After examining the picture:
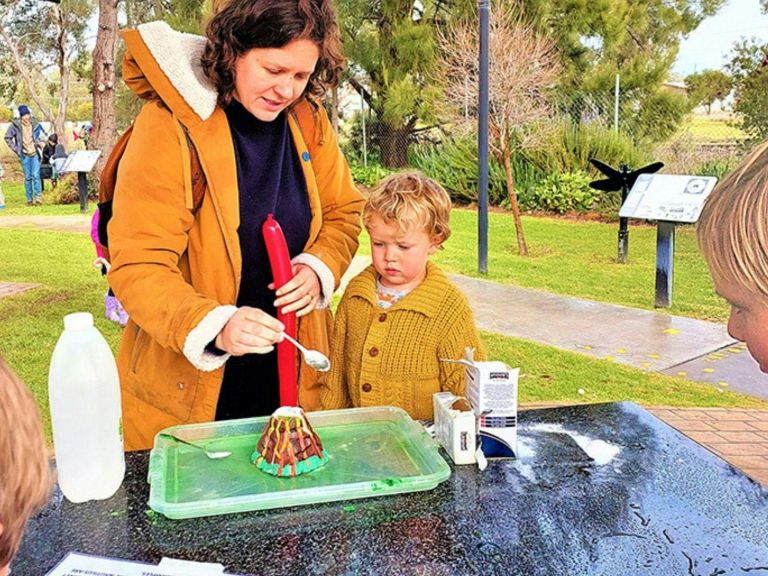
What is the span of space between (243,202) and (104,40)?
8.88 meters

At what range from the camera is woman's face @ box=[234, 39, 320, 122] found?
1.65m

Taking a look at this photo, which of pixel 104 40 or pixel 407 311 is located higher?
pixel 104 40

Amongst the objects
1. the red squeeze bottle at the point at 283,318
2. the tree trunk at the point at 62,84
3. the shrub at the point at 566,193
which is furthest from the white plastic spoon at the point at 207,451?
the tree trunk at the point at 62,84

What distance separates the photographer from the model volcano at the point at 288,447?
55.7 inches

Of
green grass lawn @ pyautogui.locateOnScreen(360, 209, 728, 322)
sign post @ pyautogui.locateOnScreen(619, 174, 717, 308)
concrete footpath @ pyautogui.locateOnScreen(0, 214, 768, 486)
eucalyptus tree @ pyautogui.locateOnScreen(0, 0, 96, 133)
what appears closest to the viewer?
concrete footpath @ pyautogui.locateOnScreen(0, 214, 768, 486)

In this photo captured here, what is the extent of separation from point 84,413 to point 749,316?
1.07 meters

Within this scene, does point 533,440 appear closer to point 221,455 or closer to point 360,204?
point 221,455

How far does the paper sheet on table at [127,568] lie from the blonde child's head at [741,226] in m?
0.83

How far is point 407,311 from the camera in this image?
192 cm

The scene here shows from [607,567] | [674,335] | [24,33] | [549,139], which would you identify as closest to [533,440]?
[607,567]

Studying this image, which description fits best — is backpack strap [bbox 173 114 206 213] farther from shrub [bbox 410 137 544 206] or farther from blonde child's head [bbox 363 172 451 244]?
shrub [bbox 410 137 544 206]

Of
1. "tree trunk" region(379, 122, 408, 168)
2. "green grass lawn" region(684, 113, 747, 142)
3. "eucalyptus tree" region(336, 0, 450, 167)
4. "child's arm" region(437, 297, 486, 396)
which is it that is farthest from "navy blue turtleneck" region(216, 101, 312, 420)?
"tree trunk" region(379, 122, 408, 168)

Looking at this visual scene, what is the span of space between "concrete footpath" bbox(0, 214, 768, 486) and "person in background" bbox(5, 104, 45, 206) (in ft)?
24.1

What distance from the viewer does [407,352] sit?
1.89m
